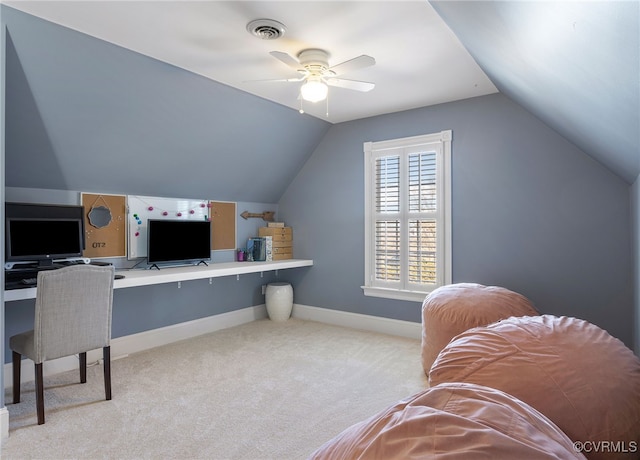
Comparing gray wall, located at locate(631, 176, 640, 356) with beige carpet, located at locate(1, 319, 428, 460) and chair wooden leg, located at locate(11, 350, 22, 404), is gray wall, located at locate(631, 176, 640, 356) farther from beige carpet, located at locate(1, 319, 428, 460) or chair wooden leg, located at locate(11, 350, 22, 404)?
chair wooden leg, located at locate(11, 350, 22, 404)

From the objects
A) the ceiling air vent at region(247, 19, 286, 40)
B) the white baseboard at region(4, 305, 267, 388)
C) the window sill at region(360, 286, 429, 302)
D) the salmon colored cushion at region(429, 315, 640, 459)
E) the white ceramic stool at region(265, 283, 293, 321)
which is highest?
the ceiling air vent at region(247, 19, 286, 40)

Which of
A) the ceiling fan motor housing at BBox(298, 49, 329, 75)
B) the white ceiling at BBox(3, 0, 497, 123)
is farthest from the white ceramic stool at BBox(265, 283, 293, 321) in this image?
the ceiling fan motor housing at BBox(298, 49, 329, 75)

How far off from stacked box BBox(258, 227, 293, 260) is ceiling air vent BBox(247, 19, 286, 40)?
288 centimetres

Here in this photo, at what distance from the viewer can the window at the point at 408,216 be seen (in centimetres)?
412

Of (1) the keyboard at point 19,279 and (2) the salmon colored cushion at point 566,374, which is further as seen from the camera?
(1) the keyboard at point 19,279

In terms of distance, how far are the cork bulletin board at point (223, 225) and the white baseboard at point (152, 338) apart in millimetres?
882

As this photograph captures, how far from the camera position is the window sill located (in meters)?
4.25

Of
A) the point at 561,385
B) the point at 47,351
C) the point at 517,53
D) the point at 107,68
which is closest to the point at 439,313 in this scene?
the point at 561,385

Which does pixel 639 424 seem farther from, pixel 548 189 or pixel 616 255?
pixel 548 189

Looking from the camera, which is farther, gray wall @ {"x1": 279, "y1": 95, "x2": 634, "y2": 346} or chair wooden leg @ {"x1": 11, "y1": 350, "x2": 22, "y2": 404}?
gray wall @ {"x1": 279, "y1": 95, "x2": 634, "y2": 346}

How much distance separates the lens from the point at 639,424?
1.33 metres

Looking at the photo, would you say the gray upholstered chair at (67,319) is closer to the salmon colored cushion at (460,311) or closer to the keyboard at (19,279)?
the keyboard at (19,279)

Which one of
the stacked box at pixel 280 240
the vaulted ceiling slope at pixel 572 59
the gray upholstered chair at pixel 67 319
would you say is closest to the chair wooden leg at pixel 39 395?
the gray upholstered chair at pixel 67 319

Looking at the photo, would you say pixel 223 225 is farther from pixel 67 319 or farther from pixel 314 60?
pixel 314 60
